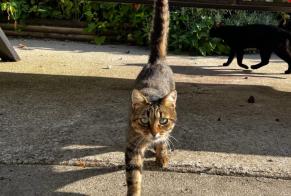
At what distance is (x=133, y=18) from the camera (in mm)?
9273

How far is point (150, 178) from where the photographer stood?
10.9 feet

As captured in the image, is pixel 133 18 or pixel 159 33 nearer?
pixel 159 33

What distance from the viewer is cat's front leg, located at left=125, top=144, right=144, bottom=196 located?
9.53 feet

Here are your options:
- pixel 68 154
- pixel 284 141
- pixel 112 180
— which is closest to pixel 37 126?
pixel 68 154

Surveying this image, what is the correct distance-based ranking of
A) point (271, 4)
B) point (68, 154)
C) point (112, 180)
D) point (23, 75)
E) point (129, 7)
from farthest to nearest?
point (129, 7) < point (23, 75) < point (271, 4) < point (68, 154) < point (112, 180)

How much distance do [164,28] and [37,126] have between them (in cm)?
145

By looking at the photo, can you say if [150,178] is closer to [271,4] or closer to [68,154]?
[68,154]

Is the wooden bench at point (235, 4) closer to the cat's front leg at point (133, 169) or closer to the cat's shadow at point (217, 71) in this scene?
the cat's shadow at point (217, 71)

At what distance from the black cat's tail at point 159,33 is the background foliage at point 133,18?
14.8 ft

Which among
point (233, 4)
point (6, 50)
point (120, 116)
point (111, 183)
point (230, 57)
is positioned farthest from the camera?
point (230, 57)

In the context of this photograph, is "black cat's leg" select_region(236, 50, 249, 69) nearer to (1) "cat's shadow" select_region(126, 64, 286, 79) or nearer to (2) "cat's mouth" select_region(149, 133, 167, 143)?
(1) "cat's shadow" select_region(126, 64, 286, 79)

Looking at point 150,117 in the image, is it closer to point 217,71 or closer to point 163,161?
point 163,161

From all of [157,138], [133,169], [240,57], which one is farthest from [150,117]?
[240,57]

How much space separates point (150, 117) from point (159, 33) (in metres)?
1.33
